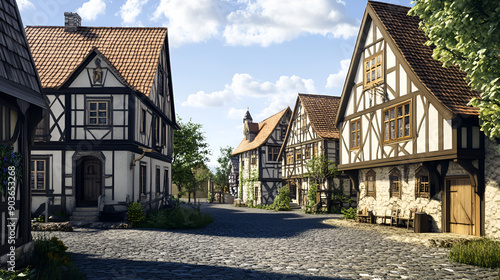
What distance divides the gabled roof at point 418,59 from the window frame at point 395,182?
461 centimetres

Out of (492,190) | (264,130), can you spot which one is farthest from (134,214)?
(264,130)

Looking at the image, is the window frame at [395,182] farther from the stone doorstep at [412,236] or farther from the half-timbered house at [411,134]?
the stone doorstep at [412,236]

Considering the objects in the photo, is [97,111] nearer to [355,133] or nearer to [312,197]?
[355,133]

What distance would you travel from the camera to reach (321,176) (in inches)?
1282

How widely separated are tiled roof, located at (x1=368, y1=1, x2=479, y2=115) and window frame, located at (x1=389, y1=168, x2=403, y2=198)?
4602 mm

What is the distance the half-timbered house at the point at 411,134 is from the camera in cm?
1502

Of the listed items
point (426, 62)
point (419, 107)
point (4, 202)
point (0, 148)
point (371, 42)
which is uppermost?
point (371, 42)

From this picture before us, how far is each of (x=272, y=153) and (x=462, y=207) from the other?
28469mm

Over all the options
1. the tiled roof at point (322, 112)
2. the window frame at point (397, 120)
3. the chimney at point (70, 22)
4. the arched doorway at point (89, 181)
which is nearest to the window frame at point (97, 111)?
the arched doorway at point (89, 181)

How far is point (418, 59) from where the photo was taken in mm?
17906

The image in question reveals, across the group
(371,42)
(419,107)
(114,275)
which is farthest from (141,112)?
(114,275)

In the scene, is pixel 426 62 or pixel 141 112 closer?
pixel 426 62

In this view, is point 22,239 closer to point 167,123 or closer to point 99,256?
point 99,256

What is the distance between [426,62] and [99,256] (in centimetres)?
1363
